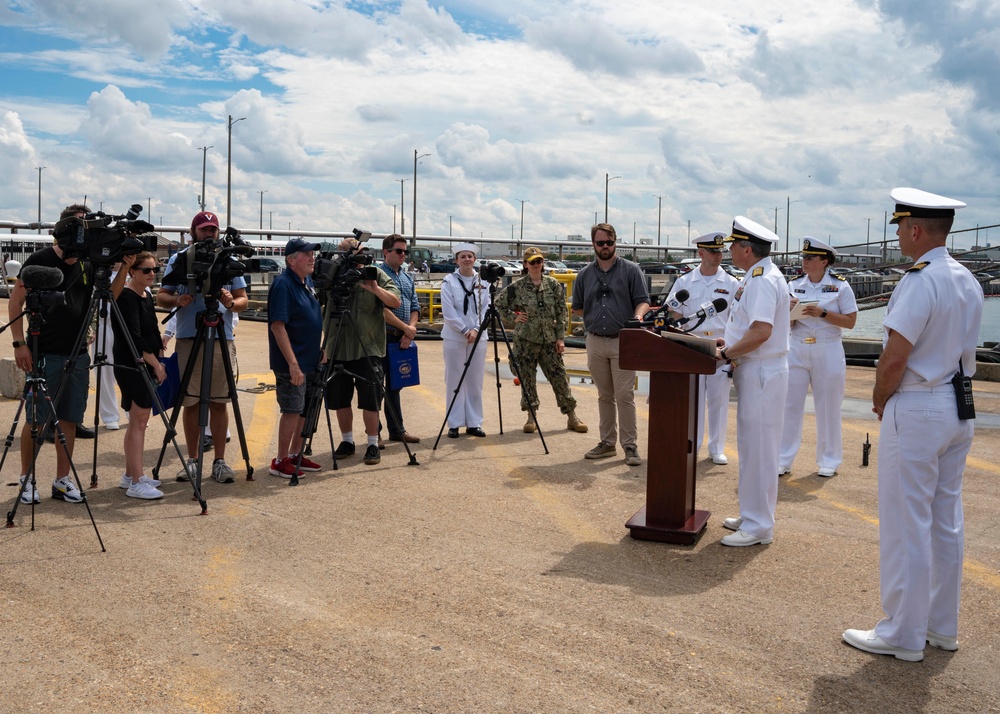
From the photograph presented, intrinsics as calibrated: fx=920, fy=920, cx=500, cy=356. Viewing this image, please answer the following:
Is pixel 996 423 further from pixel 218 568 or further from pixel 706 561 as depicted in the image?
pixel 218 568

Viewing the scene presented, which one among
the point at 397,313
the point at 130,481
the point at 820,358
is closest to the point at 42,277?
the point at 130,481

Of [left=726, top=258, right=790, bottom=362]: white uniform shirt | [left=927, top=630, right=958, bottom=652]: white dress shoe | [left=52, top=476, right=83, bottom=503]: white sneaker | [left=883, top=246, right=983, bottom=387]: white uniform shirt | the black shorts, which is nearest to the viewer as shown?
[left=883, top=246, right=983, bottom=387]: white uniform shirt

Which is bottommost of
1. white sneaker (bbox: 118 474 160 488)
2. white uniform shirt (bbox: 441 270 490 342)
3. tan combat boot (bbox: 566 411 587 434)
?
white sneaker (bbox: 118 474 160 488)

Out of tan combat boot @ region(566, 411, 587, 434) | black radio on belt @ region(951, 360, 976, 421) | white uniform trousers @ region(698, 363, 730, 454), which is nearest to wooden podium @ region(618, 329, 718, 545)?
black radio on belt @ region(951, 360, 976, 421)

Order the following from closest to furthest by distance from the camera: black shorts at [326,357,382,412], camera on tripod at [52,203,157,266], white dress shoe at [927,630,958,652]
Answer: white dress shoe at [927,630,958,652] → camera on tripod at [52,203,157,266] → black shorts at [326,357,382,412]

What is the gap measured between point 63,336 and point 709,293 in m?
5.24

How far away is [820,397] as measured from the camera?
7570mm

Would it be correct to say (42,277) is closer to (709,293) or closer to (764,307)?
(764,307)

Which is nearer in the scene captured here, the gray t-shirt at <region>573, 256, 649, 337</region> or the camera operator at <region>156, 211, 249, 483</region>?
the camera operator at <region>156, 211, 249, 483</region>

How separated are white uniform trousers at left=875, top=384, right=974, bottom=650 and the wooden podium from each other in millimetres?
1583

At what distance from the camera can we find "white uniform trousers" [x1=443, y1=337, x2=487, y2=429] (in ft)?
29.7

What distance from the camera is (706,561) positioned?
5.23 metres

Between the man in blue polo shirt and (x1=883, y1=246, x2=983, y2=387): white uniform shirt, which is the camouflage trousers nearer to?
the man in blue polo shirt

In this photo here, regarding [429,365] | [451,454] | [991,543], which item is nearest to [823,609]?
[991,543]
